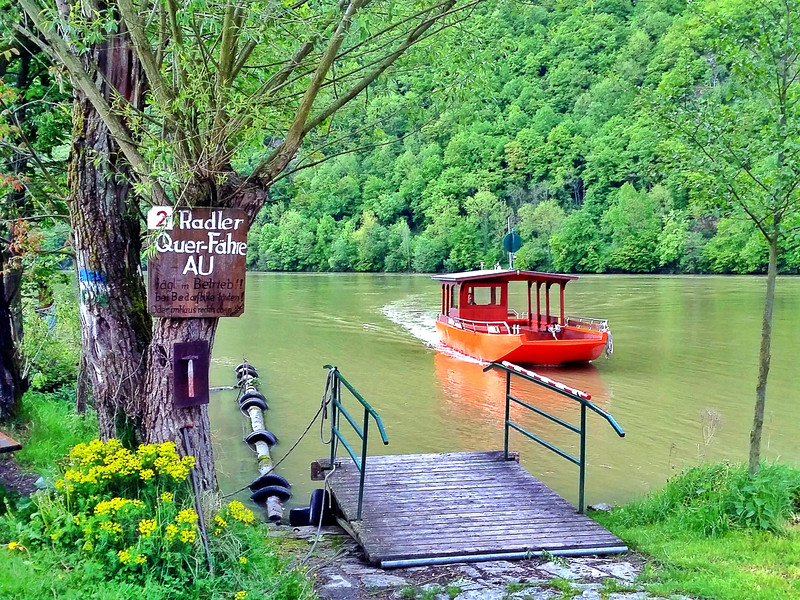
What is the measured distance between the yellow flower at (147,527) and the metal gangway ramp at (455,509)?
1710mm

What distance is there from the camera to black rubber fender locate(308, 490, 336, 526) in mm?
6735

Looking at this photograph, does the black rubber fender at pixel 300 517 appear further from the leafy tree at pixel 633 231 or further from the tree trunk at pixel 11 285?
the leafy tree at pixel 633 231

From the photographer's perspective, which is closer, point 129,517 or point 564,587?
point 129,517

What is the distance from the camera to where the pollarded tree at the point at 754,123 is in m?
5.86

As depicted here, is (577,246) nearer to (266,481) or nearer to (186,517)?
(266,481)

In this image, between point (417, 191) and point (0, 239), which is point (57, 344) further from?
point (417, 191)

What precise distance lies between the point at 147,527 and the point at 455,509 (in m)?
2.92

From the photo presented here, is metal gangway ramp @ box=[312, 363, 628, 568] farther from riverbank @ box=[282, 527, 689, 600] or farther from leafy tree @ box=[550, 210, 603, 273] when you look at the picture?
leafy tree @ box=[550, 210, 603, 273]

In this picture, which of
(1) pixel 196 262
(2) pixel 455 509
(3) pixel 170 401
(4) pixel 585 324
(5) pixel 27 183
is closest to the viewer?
(1) pixel 196 262

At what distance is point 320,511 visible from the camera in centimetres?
682

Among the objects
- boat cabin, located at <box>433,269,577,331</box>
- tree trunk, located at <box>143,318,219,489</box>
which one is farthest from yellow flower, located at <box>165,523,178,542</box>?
boat cabin, located at <box>433,269,577,331</box>

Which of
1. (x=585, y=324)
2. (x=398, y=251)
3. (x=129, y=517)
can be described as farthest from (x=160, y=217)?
(x=398, y=251)

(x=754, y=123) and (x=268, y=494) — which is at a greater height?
(x=754, y=123)

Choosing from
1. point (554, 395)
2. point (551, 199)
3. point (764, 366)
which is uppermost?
point (551, 199)
